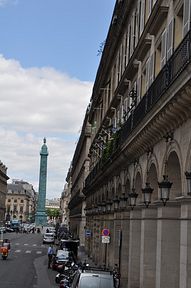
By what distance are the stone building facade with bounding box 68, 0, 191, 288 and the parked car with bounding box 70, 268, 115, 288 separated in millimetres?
1543

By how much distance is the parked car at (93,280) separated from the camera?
1653cm

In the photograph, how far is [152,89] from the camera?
18.8 m

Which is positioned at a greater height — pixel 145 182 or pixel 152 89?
pixel 152 89

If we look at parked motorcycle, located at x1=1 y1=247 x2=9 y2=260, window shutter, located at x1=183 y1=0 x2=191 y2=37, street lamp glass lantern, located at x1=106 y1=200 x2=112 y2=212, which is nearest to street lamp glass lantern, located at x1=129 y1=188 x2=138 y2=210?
window shutter, located at x1=183 y1=0 x2=191 y2=37

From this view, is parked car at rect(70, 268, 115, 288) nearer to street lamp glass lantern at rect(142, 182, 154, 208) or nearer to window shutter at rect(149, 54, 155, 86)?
street lamp glass lantern at rect(142, 182, 154, 208)

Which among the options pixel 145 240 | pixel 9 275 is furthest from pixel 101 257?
pixel 145 240

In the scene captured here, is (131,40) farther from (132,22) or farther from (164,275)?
(164,275)

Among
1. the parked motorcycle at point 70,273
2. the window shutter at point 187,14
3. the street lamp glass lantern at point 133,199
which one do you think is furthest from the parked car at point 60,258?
the window shutter at point 187,14

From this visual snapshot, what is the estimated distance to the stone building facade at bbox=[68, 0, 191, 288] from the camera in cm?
1490

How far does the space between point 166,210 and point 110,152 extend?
13929 mm

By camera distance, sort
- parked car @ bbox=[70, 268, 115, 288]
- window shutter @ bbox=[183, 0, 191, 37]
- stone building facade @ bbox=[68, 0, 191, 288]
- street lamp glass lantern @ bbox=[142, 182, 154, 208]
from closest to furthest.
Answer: stone building facade @ bbox=[68, 0, 191, 288]
window shutter @ bbox=[183, 0, 191, 37]
parked car @ bbox=[70, 268, 115, 288]
street lamp glass lantern @ bbox=[142, 182, 154, 208]

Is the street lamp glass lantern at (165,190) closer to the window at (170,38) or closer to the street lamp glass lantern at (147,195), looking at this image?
the street lamp glass lantern at (147,195)


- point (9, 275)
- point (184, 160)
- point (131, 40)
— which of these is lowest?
point (9, 275)

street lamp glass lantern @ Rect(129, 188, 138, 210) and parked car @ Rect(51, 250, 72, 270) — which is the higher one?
street lamp glass lantern @ Rect(129, 188, 138, 210)
